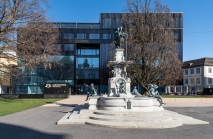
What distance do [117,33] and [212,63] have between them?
6236cm

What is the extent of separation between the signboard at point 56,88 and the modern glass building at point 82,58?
1744 centimetres

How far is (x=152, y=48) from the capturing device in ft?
98.1

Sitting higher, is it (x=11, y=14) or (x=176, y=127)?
(x=11, y=14)

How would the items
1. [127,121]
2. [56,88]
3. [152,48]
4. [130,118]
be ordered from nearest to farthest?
[127,121] < [130,118] < [152,48] < [56,88]

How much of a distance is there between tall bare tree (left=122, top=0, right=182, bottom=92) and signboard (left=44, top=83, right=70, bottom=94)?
52.2ft

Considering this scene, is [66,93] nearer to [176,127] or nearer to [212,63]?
[176,127]

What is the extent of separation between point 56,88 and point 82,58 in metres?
21.9

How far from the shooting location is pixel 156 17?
30812mm

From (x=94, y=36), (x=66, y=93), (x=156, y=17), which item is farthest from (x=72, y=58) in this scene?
(x=156, y=17)

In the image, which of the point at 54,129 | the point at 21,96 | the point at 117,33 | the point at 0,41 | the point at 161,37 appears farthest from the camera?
the point at 21,96

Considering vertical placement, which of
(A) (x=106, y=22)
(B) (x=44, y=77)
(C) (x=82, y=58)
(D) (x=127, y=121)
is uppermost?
(A) (x=106, y=22)

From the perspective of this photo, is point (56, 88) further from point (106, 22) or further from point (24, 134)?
point (24, 134)

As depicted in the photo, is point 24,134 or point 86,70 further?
point 86,70

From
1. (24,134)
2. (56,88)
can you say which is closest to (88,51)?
(56,88)
